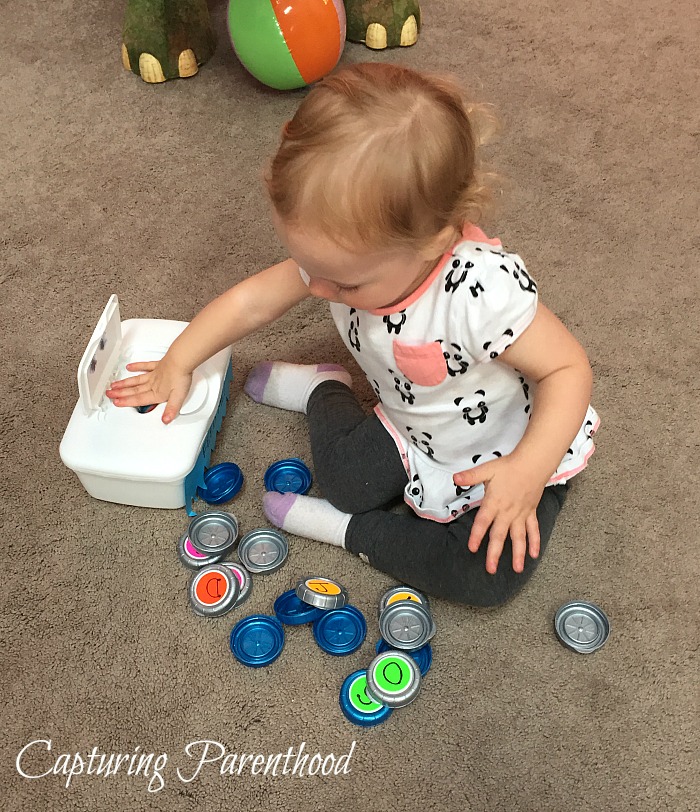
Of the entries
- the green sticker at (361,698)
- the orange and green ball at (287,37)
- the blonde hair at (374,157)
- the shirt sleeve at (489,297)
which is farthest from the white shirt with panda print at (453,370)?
the orange and green ball at (287,37)

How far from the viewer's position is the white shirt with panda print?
2.84 feet

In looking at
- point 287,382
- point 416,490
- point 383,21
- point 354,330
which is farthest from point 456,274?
point 383,21

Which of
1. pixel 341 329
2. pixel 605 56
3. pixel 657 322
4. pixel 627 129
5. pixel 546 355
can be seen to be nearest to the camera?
pixel 546 355

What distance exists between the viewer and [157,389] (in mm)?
1082

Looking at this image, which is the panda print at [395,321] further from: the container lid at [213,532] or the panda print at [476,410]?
the container lid at [213,532]

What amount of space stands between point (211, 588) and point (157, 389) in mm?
257

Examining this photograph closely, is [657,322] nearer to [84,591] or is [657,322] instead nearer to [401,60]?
[401,60]

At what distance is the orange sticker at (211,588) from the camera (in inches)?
40.4

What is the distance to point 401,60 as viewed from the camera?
66.9 inches

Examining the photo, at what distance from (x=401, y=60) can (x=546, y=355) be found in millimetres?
1041

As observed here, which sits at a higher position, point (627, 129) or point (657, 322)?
point (627, 129)

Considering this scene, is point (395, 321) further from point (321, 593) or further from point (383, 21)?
point (383, 21)

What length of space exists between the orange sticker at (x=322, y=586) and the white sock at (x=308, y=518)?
0.06 meters

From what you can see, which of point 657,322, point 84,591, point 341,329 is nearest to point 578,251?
point 657,322
